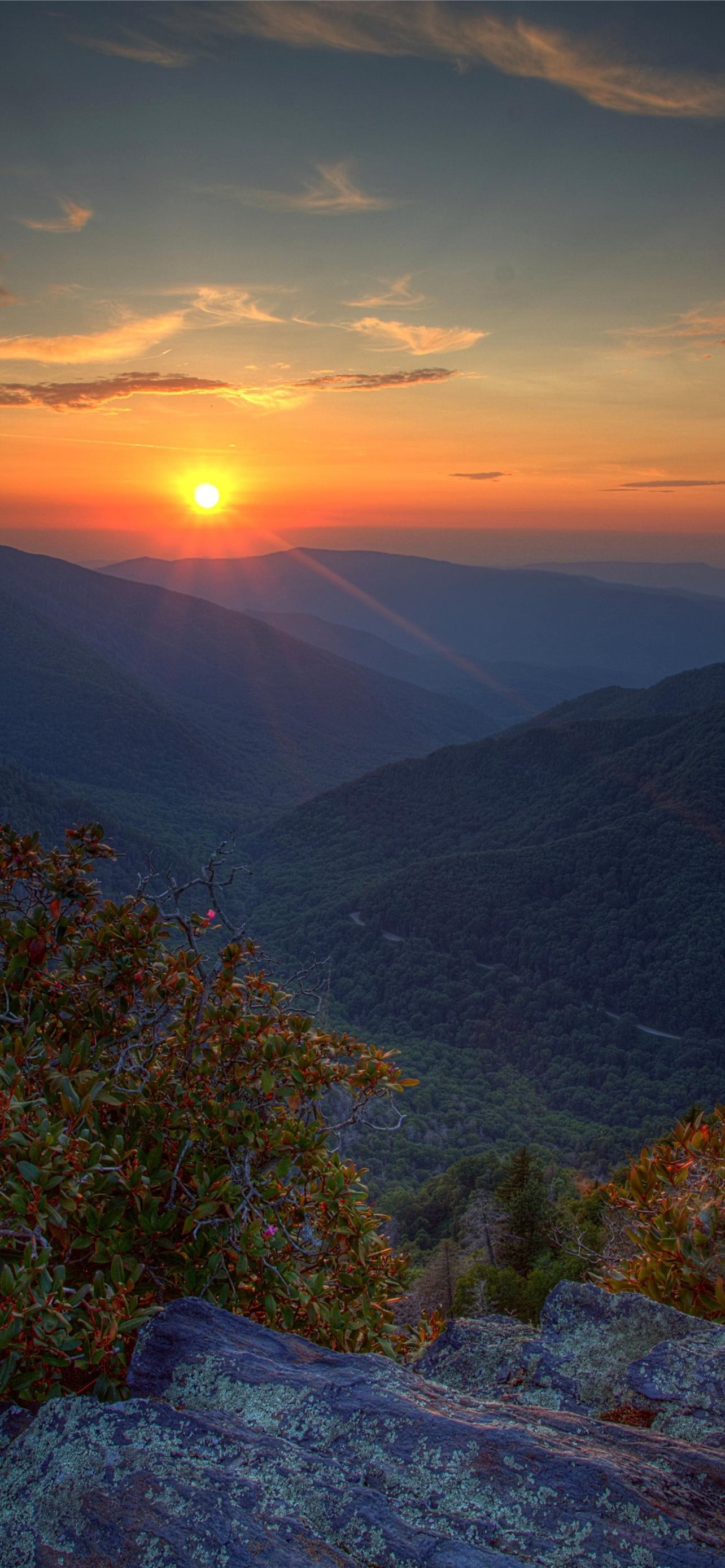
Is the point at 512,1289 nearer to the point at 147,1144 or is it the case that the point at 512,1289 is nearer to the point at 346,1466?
the point at 147,1144

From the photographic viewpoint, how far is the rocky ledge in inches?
129

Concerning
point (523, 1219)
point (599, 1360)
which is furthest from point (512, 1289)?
point (599, 1360)

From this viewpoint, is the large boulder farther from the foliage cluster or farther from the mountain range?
the mountain range

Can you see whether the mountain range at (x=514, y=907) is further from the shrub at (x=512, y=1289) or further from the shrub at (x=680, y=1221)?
the shrub at (x=680, y=1221)

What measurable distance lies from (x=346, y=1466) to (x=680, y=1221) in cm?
367

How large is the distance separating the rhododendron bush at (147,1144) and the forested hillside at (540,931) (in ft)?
183

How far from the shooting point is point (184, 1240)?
5.38m

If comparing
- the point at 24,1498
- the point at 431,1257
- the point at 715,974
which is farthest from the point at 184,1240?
the point at 715,974

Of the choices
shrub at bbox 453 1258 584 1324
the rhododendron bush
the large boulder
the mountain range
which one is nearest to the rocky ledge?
the large boulder

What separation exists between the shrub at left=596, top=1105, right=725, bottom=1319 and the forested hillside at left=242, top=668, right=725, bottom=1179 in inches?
2125

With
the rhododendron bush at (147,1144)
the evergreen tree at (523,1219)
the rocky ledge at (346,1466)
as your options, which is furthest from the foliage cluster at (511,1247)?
the rocky ledge at (346,1466)

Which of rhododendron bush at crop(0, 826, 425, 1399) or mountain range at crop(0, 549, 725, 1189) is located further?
mountain range at crop(0, 549, 725, 1189)

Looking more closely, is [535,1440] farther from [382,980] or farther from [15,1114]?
[382,980]

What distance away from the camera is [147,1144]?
5.79m
